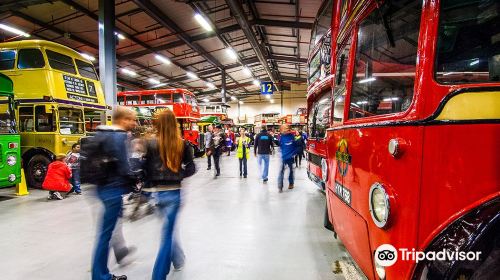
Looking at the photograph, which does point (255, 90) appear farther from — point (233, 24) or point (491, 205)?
point (491, 205)

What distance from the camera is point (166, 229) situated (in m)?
2.56

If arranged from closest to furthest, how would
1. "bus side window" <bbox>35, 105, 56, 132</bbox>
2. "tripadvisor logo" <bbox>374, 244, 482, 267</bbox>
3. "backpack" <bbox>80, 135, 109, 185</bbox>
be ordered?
"tripadvisor logo" <bbox>374, 244, 482, 267</bbox> → "backpack" <bbox>80, 135, 109, 185</bbox> → "bus side window" <bbox>35, 105, 56, 132</bbox>

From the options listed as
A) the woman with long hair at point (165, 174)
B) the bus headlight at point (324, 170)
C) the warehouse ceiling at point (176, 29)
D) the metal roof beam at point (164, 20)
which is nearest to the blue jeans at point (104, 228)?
the woman with long hair at point (165, 174)

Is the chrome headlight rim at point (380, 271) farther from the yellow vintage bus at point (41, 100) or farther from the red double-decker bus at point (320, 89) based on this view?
the yellow vintage bus at point (41, 100)

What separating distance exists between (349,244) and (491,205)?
1.14m

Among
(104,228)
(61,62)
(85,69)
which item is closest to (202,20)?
(85,69)

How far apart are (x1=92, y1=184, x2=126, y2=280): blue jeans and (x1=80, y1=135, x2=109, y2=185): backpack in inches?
6.0

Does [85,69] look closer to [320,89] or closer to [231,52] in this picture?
[320,89]

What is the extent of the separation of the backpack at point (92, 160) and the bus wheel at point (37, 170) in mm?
6779

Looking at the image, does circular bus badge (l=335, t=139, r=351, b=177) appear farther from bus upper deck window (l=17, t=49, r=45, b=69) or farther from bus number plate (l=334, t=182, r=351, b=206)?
bus upper deck window (l=17, t=49, r=45, b=69)

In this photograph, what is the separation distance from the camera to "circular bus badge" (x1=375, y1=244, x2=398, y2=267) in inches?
60.5

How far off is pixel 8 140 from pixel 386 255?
25.8 feet

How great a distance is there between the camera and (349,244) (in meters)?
2.23

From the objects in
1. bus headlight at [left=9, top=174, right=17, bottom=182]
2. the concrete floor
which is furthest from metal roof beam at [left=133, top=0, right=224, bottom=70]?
the concrete floor
